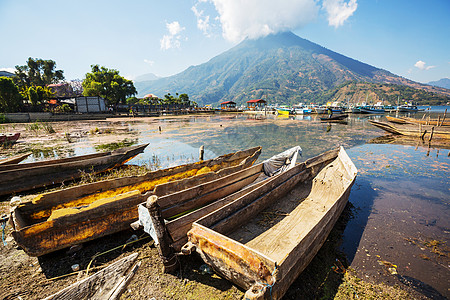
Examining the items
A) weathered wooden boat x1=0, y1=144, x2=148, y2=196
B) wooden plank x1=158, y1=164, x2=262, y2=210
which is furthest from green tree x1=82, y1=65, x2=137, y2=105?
wooden plank x1=158, y1=164, x2=262, y2=210

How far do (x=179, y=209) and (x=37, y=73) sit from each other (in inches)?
2947

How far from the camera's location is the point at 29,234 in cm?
321

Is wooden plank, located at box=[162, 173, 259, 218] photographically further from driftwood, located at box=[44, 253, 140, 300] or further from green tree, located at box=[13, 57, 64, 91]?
green tree, located at box=[13, 57, 64, 91]

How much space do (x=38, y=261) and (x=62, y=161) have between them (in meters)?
5.18

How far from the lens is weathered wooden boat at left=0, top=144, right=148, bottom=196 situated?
593 centimetres

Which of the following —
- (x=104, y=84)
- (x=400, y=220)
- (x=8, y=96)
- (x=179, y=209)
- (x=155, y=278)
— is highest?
(x=104, y=84)

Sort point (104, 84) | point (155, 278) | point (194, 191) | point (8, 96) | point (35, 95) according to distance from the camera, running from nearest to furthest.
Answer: point (155, 278)
point (194, 191)
point (8, 96)
point (35, 95)
point (104, 84)

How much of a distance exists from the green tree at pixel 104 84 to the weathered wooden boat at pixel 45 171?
144ft

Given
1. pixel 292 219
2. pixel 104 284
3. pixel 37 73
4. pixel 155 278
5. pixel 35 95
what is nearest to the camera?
pixel 104 284

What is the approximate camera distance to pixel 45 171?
6.49 m

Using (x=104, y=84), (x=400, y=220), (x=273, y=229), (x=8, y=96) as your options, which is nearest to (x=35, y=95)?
(x=8, y=96)

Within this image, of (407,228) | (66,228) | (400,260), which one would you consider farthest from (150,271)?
(407,228)

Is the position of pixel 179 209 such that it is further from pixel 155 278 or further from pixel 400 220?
pixel 400 220

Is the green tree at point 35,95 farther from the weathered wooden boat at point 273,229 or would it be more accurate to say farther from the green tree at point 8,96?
the weathered wooden boat at point 273,229
